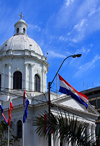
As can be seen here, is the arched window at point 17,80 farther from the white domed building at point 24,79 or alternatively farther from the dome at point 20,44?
the dome at point 20,44

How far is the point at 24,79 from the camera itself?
4194cm

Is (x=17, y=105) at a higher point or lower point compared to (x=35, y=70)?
lower

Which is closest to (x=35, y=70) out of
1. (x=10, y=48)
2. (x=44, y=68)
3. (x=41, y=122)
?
(x=44, y=68)

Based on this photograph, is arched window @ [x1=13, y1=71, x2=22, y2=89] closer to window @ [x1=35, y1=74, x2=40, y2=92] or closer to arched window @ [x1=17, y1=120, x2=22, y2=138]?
window @ [x1=35, y1=74, x2=40, y2=92]

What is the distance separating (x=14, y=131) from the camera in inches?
1420

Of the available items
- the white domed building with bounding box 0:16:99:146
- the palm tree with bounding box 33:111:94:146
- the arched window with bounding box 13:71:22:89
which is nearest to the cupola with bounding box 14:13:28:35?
the white domed building with bounding box 0:16:99:146

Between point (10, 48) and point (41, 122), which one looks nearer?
point (41, 122)

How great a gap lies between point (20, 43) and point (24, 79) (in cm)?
793

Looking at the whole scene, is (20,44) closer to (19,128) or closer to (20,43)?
(20,43)

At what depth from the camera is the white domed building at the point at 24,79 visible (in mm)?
36062

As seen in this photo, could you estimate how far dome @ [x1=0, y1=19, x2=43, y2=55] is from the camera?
44966mm

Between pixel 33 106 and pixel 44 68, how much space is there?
39.0 ft

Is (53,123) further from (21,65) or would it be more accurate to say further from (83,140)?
(21,65)

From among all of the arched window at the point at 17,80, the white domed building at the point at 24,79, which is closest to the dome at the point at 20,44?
the white domed building at the point at 24,79
